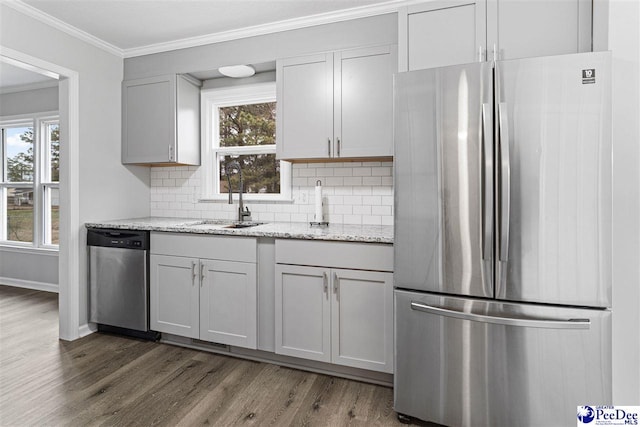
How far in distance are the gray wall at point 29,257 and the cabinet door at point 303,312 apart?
3.46 meters

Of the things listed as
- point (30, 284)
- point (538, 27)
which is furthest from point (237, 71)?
point (30, 284)

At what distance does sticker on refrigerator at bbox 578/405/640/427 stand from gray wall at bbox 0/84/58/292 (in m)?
5.12

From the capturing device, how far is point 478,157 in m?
1.74

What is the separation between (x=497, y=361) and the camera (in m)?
1.74

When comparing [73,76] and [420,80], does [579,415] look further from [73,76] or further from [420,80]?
[73,76]

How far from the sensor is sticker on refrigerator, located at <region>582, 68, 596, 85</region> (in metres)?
1.59

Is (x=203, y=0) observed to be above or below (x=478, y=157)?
above

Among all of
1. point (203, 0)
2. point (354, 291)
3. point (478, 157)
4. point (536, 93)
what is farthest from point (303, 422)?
point (203, 0)

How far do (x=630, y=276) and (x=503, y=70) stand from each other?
45.8 inches

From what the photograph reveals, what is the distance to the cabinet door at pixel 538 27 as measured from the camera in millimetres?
1963

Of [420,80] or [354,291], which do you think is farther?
[354,291]

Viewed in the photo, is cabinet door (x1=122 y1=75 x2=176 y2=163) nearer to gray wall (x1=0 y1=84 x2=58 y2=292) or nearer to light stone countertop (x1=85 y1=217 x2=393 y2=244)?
light stone countertop (x1=85 y1=217 x2=393 y2=244)

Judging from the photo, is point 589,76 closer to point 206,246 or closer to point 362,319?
point 362,319

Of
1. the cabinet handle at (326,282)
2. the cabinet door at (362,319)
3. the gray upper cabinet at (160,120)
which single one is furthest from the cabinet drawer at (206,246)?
the gray upper cabinet at (160,120)
